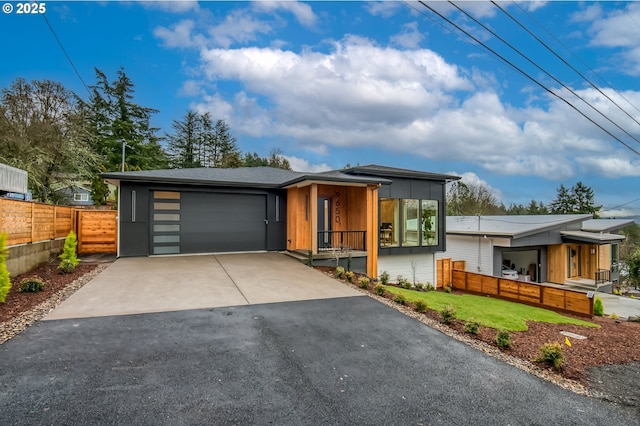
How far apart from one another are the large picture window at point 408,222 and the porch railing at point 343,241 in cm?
134

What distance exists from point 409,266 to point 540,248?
29.0 ft

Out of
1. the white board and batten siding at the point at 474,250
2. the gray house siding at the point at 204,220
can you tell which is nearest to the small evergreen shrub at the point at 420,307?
the gray house siding at the point at 204,220

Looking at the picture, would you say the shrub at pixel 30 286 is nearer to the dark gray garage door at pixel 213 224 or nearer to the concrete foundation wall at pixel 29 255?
the concrete foundation wall at pixel 29 255

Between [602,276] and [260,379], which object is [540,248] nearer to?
[602,276]

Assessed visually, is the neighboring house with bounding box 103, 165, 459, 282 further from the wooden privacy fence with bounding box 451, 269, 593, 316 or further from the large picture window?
the wooden privacy fence with bounding box 451, 269, 593, 316

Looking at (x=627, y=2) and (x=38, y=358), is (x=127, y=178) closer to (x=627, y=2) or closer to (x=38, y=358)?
(x=38, y=358)

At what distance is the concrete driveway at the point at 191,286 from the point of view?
510 centimetres

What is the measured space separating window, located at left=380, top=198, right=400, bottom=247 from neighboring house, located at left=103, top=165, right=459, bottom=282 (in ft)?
0.12

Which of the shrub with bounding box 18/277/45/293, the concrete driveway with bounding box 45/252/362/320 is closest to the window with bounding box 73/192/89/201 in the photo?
the concrete driveway with bounding box 45/252/362/320

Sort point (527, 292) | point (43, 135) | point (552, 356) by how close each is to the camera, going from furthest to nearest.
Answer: point (43, 135)
point (527, 292)
point (552, 356)

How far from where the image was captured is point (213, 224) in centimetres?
1077

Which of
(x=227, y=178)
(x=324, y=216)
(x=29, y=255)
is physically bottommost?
(x=29, y=255)

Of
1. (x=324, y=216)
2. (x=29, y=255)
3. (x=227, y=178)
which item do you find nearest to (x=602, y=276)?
(x=324, y=216)

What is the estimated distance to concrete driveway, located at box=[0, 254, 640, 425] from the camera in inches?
99.6
